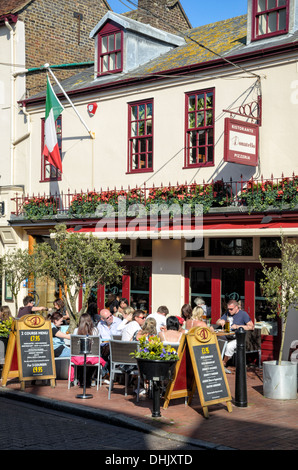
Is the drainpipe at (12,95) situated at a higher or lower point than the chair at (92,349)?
higher

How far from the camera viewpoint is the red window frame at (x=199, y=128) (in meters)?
15.2

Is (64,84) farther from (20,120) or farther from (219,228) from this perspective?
(219,228)

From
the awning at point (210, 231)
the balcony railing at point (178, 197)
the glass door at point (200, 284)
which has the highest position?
the balcony railing at point (178, 197)

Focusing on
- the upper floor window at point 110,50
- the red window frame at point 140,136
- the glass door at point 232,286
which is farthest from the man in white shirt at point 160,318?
the upper floor window at point 110,50

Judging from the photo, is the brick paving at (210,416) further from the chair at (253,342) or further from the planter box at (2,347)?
the chair at (253,342)

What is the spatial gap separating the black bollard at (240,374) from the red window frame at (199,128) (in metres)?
6.33

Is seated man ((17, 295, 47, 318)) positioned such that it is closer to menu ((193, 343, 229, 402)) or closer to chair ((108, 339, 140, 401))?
chair ((108, 339, 140, 401))

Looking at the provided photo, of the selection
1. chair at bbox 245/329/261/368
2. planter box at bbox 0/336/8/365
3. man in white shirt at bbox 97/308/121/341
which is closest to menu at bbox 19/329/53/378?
man in white shirt at bbox 97/308/121/341

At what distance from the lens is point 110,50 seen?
60.9 ft

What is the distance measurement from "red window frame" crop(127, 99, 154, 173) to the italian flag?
2080mm

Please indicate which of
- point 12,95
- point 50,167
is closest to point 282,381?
point 50,167

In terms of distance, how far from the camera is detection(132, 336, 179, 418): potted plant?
350 inches

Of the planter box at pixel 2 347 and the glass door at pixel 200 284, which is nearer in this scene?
the planter box at pixel 2 347

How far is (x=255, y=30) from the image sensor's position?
15016mm
